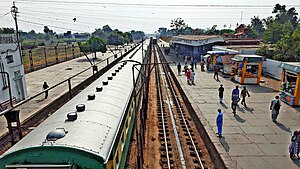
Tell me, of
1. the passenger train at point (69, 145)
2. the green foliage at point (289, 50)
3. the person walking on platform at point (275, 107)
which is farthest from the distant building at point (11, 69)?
the green foliage at point (289, 50)

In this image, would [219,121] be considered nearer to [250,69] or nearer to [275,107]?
[275,107]

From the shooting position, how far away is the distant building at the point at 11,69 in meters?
15.3

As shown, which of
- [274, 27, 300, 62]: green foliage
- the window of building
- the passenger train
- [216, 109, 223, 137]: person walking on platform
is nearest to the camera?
the passenger train

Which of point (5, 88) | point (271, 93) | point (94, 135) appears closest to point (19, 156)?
point (94, 135)

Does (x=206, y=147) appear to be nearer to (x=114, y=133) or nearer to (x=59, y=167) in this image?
(x=114, y=133)

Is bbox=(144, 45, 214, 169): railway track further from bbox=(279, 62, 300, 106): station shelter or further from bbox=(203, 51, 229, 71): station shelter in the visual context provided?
bbox=(203, 51, 229, 71): station shelter

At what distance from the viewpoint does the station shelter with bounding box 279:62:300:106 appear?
14133 mm

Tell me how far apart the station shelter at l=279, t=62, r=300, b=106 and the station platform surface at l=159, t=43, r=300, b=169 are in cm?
57

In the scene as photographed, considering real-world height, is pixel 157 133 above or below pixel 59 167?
below

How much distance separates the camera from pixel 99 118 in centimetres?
557

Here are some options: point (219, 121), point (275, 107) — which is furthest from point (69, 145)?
point (275, 107)

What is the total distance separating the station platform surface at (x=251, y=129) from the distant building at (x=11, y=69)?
1197 centimetres

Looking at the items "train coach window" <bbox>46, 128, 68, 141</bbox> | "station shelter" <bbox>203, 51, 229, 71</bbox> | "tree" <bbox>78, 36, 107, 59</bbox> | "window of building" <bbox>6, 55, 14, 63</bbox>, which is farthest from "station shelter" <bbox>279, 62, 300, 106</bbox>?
"tree" <bbox>78, 36, 107, 59</bbox>

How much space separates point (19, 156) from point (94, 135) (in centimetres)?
133
